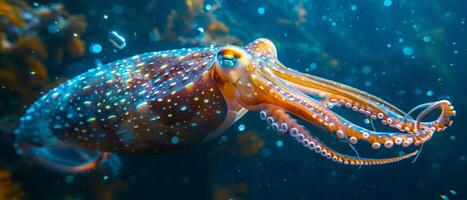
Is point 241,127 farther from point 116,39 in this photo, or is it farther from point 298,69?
point 116,39

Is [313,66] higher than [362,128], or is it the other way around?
[313,66]

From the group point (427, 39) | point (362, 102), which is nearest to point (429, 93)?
point (427, 39)

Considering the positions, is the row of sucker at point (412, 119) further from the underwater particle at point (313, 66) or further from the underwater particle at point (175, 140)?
the underwater particle at point (313, 66)

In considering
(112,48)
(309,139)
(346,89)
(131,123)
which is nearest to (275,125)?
(309,139)

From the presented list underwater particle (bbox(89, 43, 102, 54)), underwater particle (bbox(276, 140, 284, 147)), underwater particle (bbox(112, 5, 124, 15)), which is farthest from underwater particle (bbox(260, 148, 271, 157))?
underwater particle (bbox(112, 5, 124, 15))

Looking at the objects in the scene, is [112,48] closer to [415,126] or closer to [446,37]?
[415,126]

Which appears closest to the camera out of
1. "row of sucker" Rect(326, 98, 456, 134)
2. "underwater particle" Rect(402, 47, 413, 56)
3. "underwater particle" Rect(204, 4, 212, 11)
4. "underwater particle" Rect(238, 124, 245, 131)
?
"row of sucker" Rect(326, 98, 456, 134)

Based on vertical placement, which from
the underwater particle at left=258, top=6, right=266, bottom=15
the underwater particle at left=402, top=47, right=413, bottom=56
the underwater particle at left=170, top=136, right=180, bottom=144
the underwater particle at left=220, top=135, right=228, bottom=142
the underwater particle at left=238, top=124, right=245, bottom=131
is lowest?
the underwater particle at left=170, top=136, right=180, bottom=144

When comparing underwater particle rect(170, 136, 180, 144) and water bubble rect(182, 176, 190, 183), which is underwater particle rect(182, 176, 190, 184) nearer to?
water bubble rect(182, 176, 190, 183)
